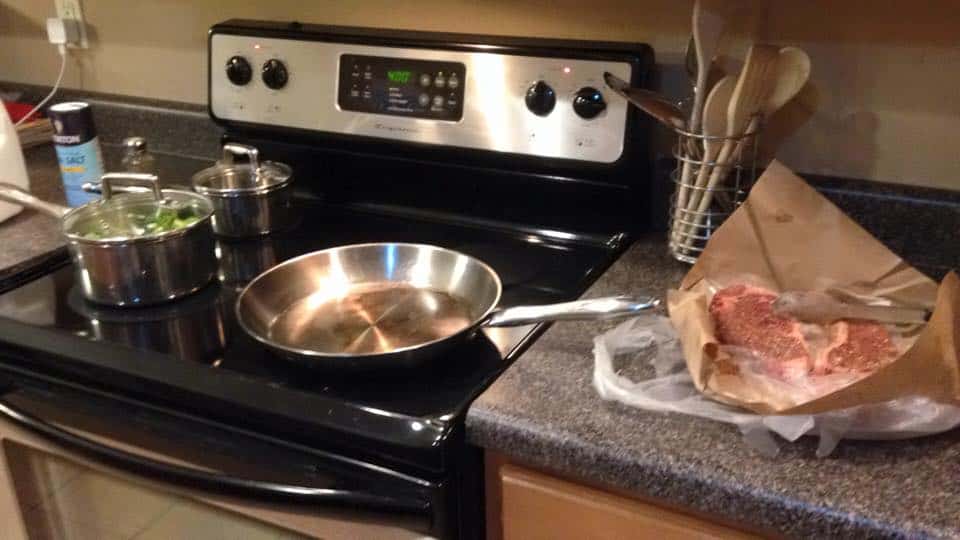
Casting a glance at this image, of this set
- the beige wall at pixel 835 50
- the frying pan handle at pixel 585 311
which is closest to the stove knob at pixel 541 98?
the beige wall at pixel 835 50

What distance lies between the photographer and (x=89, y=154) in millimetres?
1342

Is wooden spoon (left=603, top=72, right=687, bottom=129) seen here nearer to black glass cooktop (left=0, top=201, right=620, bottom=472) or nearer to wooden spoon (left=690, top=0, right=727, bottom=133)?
wooden spoon (left=690, top=0, right=727, bottom=133)

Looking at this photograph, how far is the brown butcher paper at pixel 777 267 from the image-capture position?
0.79 m

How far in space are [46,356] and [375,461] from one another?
16.0 inches

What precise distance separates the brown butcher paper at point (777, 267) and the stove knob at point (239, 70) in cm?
74

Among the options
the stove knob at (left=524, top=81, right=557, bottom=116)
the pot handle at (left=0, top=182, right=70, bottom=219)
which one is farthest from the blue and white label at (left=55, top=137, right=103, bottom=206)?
the stove knob at (left=524, top=81, right=557, bottom=116)

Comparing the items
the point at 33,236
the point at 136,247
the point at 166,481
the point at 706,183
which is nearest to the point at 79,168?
the point at 33,236

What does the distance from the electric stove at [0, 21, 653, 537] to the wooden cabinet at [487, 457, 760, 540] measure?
29 millimetres

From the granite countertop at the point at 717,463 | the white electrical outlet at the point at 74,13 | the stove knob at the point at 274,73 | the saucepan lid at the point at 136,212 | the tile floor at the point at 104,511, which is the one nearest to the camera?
the granite countertop at the point at 717,463

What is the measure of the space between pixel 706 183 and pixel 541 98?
0.25 meters

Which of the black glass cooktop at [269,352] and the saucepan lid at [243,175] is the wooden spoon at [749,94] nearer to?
the black glass cooktop at [269,352]

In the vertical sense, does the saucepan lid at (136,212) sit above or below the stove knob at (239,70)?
below

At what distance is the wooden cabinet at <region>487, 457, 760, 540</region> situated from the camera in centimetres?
76

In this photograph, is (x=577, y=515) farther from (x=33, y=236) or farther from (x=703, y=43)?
(x=33, y=236)
